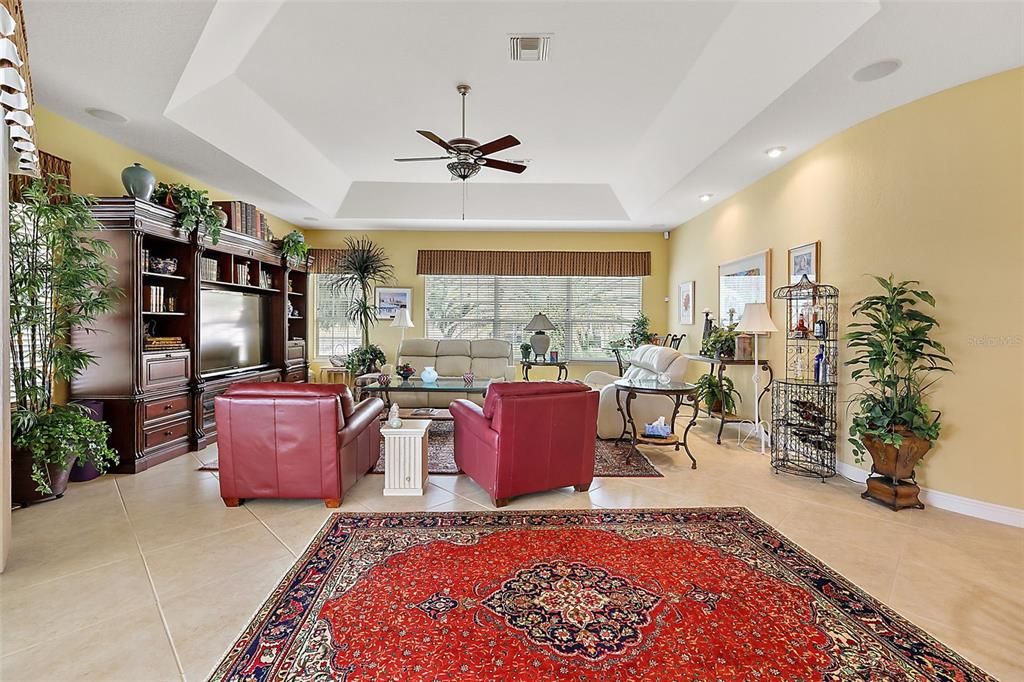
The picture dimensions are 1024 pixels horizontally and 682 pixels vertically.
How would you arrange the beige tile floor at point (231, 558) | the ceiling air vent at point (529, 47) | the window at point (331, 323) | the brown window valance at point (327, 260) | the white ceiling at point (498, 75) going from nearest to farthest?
1. the beige tile floor at point (231, 558)
2. the white ceiling at point (498, 75)
3. the ceiling air vent at point (529, 47)
4. the brown window valance at point (327, 260)
5. the window at point (331, 323)

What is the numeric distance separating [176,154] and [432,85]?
252 centimetres

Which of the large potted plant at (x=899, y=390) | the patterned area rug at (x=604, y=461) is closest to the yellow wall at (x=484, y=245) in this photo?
the patterned area rug at (x=604, y=461)

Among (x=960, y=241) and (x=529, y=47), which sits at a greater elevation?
(x=529, y=47)

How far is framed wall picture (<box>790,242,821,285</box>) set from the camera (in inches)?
171

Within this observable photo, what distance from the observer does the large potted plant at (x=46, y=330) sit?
3.12m

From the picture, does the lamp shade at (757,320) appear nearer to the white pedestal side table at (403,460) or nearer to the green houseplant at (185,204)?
the white pedestal side table at (403,460)

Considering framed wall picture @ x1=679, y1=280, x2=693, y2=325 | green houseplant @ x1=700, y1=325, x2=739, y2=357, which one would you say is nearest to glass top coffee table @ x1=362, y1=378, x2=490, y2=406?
green houseplant @ x1=700, y1=325, x2=739, y2=357

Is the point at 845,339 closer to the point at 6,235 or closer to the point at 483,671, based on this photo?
the point at 483,671

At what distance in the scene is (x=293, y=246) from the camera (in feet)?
20.8

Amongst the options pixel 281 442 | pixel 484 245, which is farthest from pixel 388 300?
pixel 281 442

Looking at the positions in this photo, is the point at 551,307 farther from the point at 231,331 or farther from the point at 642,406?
the point at 231,331

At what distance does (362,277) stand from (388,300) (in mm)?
583

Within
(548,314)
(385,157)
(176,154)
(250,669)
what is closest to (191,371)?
(176,154)

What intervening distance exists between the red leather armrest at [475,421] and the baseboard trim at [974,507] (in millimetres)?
2937
